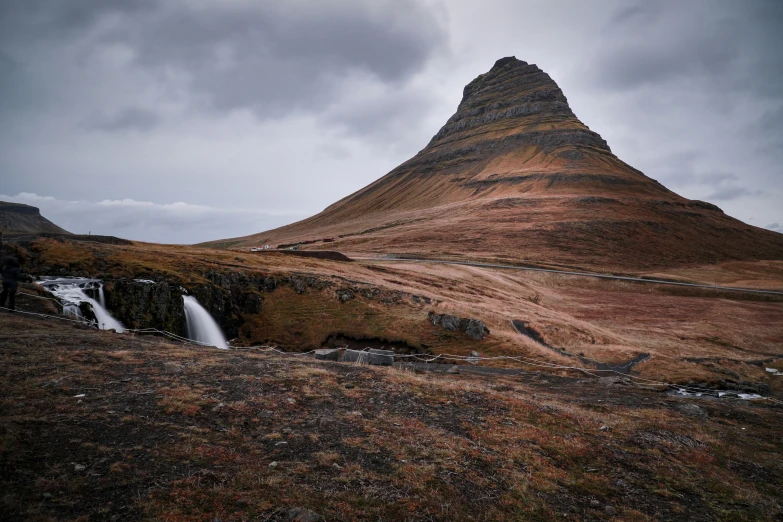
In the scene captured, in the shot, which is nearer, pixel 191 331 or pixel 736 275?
pixel 191 331

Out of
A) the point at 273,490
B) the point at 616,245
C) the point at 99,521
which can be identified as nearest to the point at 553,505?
the point at 273,490

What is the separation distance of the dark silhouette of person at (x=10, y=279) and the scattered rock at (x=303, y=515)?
21698 millimetres

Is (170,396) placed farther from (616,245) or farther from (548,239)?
(616,245)

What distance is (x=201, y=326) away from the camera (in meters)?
31.3

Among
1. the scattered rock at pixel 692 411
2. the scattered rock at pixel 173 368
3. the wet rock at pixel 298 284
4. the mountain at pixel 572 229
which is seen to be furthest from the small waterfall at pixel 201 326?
the mountain at pixel 572 229

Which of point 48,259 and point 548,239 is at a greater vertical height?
point 548,239

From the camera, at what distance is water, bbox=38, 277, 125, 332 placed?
25.1 metres

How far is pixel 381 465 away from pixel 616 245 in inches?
5527

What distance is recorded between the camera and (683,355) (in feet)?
129

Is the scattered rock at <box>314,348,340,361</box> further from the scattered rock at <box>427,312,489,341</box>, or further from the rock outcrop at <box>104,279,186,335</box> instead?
the scattered rock at <box>427,312,489,341</box>

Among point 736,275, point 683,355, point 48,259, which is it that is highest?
point 736,275

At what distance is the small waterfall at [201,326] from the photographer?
30.6m

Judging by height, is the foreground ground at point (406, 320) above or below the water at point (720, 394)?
above

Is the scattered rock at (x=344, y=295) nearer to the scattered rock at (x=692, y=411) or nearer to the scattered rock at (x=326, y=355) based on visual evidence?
the scattered rock at (x=326, y=355)
